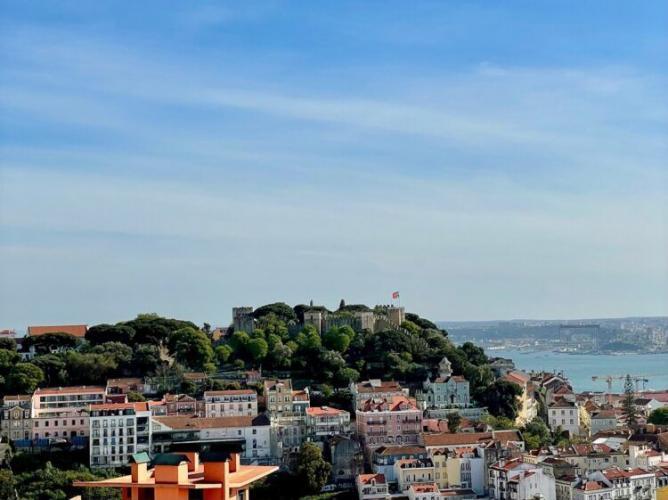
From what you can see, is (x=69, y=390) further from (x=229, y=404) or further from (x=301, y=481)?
(x=301, y=481)

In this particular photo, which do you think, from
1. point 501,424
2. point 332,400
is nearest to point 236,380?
point 332,400

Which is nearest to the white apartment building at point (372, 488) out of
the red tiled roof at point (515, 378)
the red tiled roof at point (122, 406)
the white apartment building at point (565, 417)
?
the red tiled roof at point (122, 406)

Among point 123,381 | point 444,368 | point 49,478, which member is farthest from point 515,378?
point 49,478

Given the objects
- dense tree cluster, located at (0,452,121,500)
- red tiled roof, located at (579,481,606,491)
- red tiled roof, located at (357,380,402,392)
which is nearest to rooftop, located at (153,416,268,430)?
dense tree cluster, located at (0,452,121,500)

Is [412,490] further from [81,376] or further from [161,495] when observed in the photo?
[161,495]

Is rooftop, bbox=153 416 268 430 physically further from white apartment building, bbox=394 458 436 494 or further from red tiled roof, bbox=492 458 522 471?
red tiled roof, bbox=492 458 522 471

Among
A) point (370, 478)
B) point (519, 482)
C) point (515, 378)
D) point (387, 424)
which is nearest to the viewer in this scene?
point (519, 482)

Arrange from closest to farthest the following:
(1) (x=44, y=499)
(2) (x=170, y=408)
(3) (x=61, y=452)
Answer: (1) (x=44, y=499)
(3) (x=61, y=452)
(2) (x=170, y=408)
